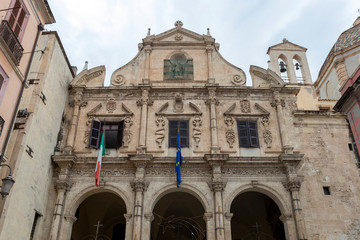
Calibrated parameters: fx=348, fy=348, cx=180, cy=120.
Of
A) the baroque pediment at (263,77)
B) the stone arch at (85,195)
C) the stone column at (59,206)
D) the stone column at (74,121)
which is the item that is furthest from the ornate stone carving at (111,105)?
the baroque pediment at (263,77)

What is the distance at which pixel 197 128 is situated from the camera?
1617 centimetres

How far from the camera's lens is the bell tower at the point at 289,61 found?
2234 cm

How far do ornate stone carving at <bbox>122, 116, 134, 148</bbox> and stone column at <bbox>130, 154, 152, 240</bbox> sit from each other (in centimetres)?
128

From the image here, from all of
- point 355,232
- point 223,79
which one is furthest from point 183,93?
point 355,232

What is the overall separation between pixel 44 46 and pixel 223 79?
869 cm

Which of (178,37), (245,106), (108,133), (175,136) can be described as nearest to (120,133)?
(108,133)

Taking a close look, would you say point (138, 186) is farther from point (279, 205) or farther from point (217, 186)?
point (279, 205)

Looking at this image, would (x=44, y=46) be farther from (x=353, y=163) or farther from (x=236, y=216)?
(x=353, y=163)

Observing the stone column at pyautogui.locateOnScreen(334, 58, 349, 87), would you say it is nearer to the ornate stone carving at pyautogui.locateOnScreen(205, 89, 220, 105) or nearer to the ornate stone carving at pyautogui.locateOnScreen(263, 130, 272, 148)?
the ornate stone carving at pyautogui.locateOnScreen(263, 130, 272, 148)

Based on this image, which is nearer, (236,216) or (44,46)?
(44,46)

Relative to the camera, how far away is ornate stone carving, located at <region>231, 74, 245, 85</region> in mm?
17734

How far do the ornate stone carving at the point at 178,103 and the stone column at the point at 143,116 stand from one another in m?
1.21

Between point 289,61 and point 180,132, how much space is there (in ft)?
35.7

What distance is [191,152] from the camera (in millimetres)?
15609
